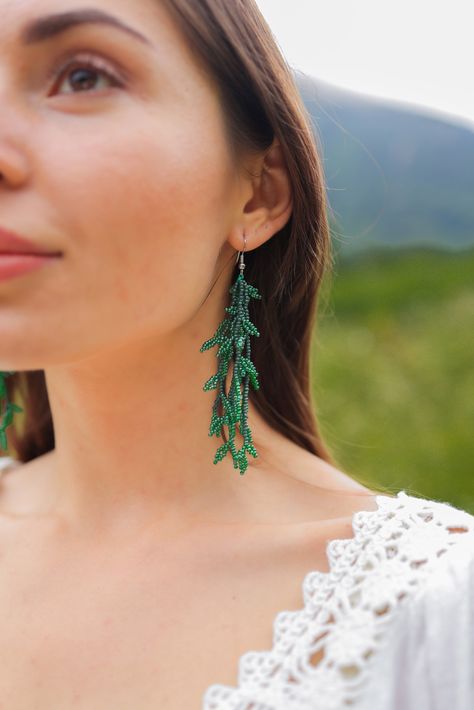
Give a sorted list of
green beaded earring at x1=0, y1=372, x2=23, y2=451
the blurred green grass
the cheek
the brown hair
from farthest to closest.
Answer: the blurred green grass
green beaded earring at x1=0, y1=372, x2=23, y2=451
the brown hair
the cheek

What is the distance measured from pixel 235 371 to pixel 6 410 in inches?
30.1

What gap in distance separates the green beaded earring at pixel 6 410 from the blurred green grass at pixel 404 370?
1361 millimetres

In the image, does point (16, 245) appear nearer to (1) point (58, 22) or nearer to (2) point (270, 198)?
(1) point (58, 22)

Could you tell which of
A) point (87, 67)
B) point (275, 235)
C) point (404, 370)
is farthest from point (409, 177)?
point (87, 67)

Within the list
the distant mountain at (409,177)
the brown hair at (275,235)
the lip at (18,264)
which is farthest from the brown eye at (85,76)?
the distant mountain at (409,177)

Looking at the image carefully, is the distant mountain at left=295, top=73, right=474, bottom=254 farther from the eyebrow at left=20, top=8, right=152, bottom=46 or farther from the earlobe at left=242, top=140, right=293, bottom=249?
the eyebrow at left=20, top=8, right=152, bottom=46

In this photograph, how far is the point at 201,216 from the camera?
5.16ft

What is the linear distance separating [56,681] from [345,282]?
13.2 ft

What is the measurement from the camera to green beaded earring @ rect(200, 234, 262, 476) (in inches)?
68.8

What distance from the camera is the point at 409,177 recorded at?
4.79 m

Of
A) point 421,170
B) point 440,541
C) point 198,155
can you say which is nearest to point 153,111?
point 198,155

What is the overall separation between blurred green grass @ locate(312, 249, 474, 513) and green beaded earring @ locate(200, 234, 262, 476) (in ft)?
4.96

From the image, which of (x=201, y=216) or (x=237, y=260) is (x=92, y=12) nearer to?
(x=201, y=216)

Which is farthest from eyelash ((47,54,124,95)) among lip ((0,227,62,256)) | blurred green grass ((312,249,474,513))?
blurred green grass ((312,249,474,513))
